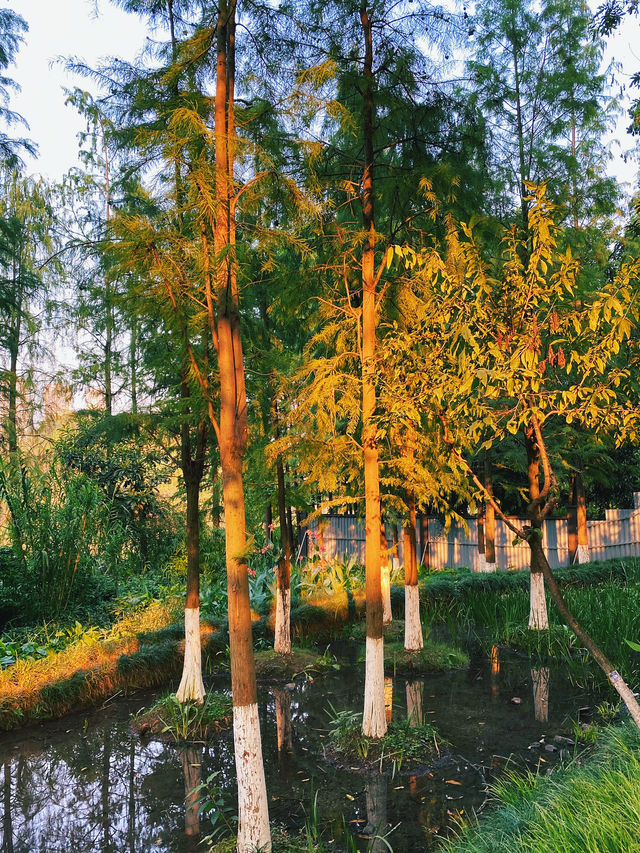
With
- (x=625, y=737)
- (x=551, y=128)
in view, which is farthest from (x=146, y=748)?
(x=551, y=128)

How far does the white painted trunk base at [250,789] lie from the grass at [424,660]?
502 centimetres

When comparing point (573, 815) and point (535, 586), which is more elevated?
point (573, 815)

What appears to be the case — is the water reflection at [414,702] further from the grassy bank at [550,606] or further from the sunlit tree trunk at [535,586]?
the sunlit tree trunk at [535,586]

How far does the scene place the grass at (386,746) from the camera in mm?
5660

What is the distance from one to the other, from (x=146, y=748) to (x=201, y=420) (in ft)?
11.3

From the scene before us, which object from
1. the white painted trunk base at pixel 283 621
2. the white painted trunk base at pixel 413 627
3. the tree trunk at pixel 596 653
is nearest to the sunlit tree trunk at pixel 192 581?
the white painted trunk base at pixel 283 621

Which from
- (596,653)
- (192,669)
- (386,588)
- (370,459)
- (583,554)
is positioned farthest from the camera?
(583,554)

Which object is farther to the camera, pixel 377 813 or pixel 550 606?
pixel 550 606

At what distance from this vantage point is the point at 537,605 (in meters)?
9.91

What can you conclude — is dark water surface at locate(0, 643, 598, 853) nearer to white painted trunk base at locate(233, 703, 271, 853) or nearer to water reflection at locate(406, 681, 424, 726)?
water reflection at locate(406, 681, 424, 726)

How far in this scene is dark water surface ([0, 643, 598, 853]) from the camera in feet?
15.1

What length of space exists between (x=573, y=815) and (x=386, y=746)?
2836mm

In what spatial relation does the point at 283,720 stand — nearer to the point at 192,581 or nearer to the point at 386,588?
the point at 192,581

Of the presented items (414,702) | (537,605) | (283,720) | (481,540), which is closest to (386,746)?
(283,720)
